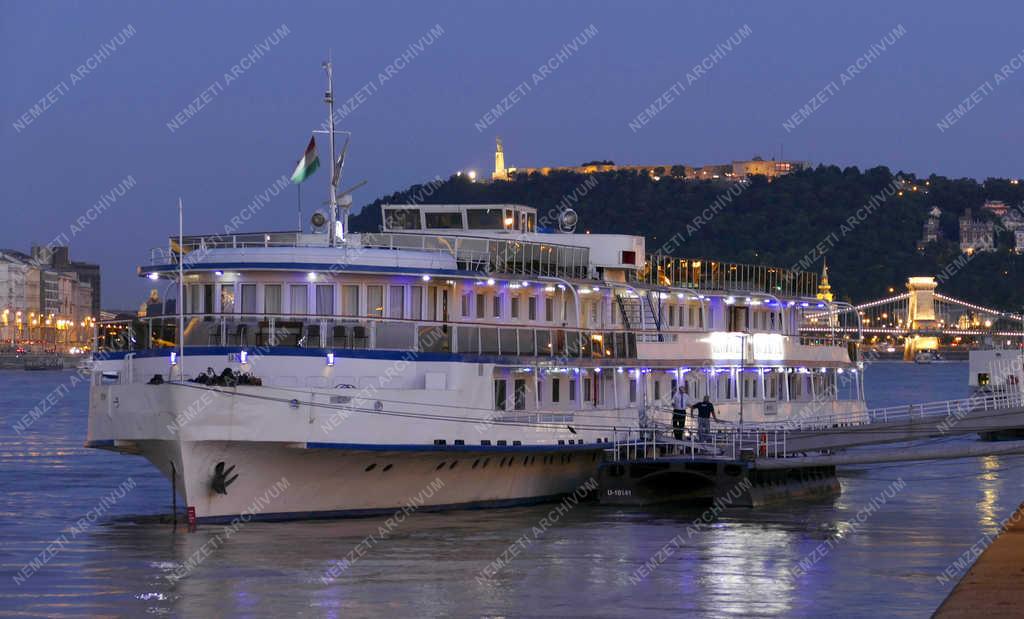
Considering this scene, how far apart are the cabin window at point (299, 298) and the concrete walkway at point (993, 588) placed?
47.9 ft

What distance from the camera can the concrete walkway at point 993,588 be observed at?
57.5 feet

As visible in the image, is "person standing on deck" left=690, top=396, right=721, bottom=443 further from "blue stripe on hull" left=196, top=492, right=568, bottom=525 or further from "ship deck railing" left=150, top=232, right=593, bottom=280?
"blue stripe on hull" left=196, top=492, right=568, bottom=525

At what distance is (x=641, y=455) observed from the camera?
123ft

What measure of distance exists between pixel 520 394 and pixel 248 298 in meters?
6.05

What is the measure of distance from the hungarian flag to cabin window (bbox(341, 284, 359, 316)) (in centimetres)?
277

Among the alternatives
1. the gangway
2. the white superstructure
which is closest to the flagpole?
the white superstructure

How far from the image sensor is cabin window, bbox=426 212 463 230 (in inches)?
1585

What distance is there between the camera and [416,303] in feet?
111

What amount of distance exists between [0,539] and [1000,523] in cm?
1981

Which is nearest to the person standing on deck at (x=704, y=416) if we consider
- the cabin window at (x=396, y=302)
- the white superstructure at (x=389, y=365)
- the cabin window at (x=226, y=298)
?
the white superstructure at (x=389, y=365)

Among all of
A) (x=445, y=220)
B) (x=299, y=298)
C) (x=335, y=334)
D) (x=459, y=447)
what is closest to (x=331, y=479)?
(x=459, y=447)

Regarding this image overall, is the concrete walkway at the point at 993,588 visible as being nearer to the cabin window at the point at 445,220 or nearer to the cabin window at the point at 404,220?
the cabin window at the point at 445,220

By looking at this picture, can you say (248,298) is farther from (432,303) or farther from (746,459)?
(746,459)

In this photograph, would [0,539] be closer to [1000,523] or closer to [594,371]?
[594,371]
